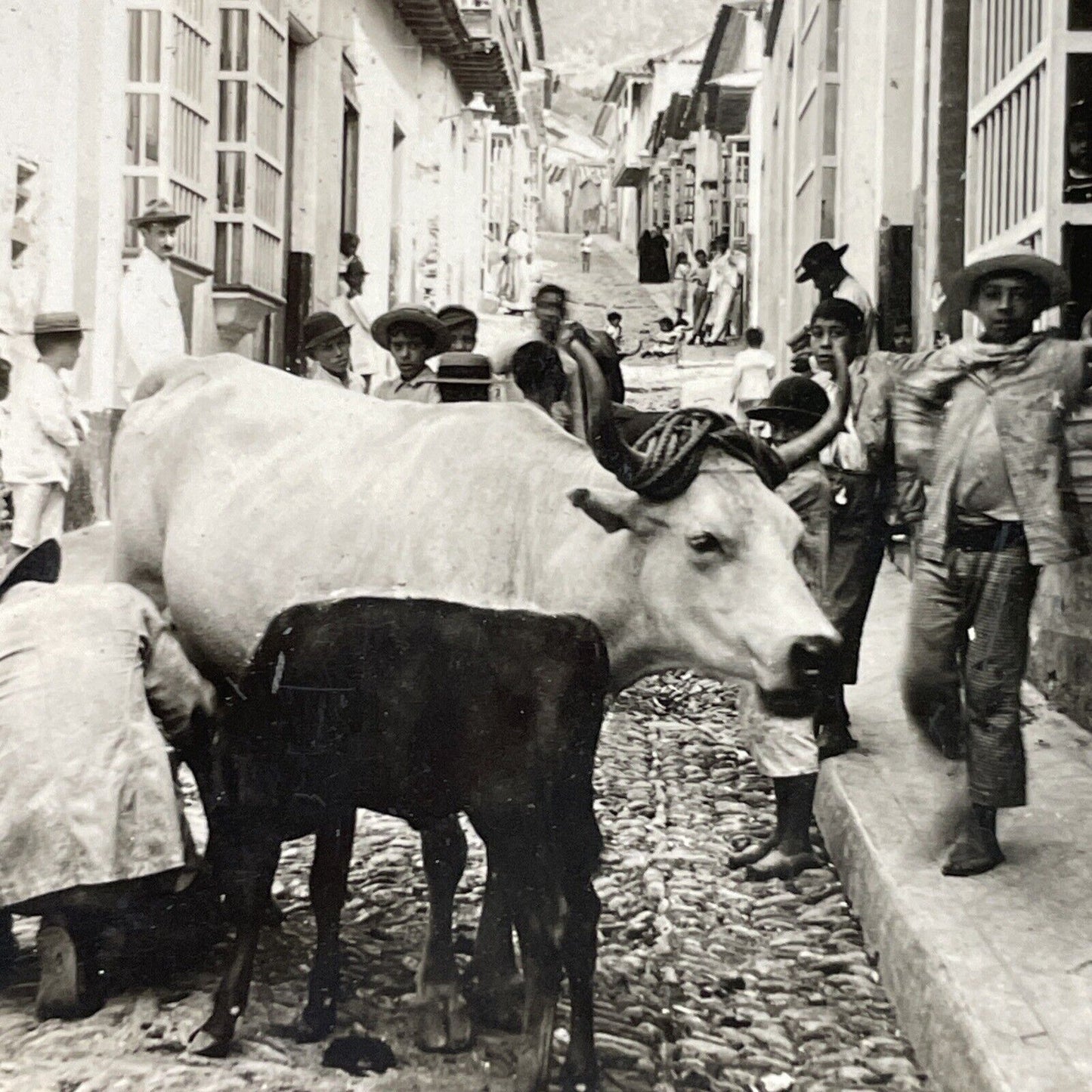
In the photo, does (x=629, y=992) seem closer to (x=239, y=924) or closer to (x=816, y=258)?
(x=239, y=924)

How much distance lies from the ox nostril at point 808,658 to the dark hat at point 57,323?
9.05 feet

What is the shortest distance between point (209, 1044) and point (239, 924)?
205mm

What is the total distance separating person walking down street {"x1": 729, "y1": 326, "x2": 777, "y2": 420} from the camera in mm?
4621

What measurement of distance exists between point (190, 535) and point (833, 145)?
4582 mm

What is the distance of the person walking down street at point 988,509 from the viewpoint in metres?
3.18

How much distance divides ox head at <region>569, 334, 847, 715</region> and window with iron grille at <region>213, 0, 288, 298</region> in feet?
7.15

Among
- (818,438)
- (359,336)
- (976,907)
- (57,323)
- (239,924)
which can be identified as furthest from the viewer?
(359,336)

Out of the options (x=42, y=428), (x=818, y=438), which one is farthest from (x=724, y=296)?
(x=818, y=438)

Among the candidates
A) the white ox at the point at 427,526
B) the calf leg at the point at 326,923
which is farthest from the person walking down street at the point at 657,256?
the calf leg at the point at 326,923

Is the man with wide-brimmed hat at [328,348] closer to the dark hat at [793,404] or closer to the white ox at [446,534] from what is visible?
the white ox at [446,534]

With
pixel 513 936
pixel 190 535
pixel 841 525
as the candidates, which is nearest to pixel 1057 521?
pixel 841 525

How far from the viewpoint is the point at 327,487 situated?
3160 millimetres

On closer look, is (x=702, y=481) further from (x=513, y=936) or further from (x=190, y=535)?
(x=190, y=535)

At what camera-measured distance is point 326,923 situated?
2545mm
